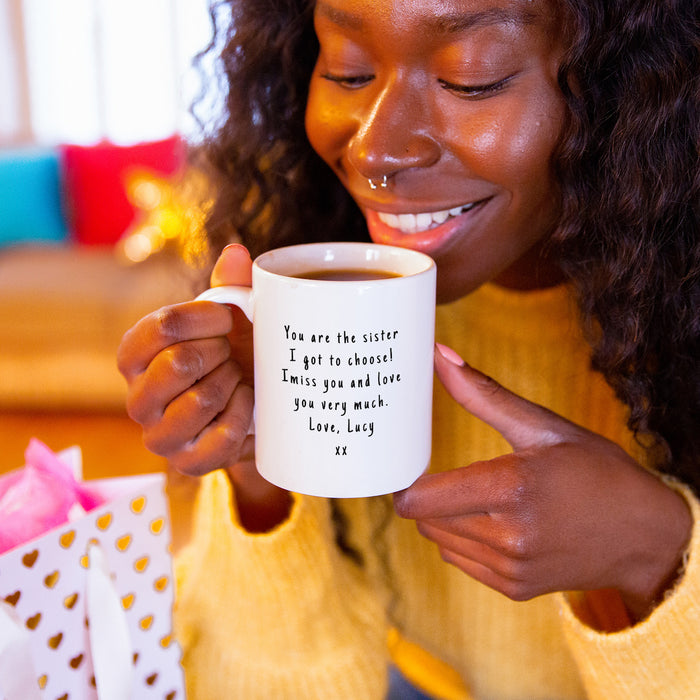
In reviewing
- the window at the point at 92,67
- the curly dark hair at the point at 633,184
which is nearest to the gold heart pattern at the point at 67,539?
the curly dark hair at the point at 633,184

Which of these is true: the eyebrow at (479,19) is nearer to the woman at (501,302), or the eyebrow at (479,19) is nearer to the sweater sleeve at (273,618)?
the woman at (501,302)

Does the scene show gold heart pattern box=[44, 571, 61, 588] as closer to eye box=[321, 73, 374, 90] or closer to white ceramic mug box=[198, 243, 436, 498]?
white ceramic mug box=[198, 243, 436, 498]

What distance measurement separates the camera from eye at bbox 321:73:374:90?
0.79 meters

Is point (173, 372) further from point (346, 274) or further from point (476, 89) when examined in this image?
point (476, 89)

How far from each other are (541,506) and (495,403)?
0.30ft

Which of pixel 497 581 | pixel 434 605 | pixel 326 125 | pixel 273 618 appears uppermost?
pixel 326 125

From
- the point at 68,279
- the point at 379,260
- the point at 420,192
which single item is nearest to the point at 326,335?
the point at 379,260

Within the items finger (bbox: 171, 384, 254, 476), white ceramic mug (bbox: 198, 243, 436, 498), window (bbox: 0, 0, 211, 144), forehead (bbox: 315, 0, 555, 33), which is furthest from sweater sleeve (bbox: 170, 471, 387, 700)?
window (bbox: 0, 0, 211, 144)

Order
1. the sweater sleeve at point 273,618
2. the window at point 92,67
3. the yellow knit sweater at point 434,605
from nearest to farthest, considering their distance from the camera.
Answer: the yellow knit sweater at point 434,605 < the sweater sleeve at point 273,618 < the window at point 92,67

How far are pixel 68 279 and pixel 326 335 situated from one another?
2406 mm

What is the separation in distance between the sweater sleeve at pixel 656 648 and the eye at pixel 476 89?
415 mm

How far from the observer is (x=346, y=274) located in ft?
2.37

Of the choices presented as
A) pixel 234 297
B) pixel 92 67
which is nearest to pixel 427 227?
pixel 234 297

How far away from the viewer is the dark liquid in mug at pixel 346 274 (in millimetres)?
712
